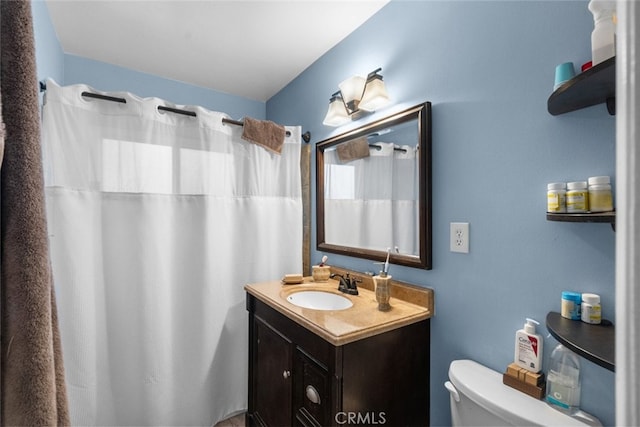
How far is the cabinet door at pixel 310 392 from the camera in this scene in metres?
1.08

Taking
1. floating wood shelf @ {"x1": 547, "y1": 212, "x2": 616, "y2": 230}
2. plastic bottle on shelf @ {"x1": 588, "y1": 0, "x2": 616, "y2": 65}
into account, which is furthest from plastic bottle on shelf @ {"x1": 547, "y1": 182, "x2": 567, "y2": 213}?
plastic bottle on shelf @ {"x1": 588, "y1": 0, "x2": 616, "y2": 65}

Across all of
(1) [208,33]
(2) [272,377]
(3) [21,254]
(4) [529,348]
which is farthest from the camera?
(1) [208,33]

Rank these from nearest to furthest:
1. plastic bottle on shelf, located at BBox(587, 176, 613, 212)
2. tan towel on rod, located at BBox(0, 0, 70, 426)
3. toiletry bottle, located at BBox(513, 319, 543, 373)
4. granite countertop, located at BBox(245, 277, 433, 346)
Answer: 1. tan towel on rod, located at BBox(0, 0, 70, 426)
2. plastic bottle on shelf, located at BBox(587, 176, 613, 212)
3. toiletry bottle, located at BBox(513, 319, 543, 373)
4. granite countertop, located at BBox(245, 277, 433, 346)

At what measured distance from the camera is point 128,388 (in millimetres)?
1578

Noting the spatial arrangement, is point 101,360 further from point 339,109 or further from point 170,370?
point 339,109

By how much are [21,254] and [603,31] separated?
50.8 inches

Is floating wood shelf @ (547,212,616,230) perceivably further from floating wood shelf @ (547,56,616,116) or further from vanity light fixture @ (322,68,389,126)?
vanity light fixture @ (322,68,389,126)

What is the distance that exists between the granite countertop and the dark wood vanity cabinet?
1.7 inches

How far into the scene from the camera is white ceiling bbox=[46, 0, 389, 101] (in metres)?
1.53

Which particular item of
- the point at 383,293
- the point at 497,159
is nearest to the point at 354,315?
the point at 383,293

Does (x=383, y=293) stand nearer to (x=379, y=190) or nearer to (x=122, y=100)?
(x=379, y=190)

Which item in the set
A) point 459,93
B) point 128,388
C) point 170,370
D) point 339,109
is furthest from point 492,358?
point 128,388

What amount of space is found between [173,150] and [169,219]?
396 mm

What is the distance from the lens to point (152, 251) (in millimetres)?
1622
